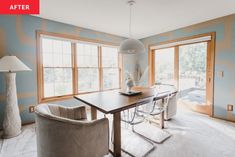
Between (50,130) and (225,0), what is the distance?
3206 mm

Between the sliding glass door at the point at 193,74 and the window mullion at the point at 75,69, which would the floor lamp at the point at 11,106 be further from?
the sliding glass door at the point at 193,74

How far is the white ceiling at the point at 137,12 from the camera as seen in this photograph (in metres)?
2.21

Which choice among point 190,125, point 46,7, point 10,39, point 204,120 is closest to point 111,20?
point 46,7

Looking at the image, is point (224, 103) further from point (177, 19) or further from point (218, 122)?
point (177, 19)

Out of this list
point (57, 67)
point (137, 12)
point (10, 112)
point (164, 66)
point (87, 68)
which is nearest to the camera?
point (10, 112)

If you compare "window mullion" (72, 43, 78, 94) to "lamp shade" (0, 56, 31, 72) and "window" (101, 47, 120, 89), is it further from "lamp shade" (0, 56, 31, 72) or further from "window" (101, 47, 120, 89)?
"lamp shade" (0, 56, 31, 72)

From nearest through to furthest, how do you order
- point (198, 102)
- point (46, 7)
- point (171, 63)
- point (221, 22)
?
point (46, 7) < point (221, 22) < point (198, 102) < point (171, 63)

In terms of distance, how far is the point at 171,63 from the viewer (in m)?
3.90

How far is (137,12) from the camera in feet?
8.39

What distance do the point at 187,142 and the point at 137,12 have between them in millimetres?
Answer: 2525

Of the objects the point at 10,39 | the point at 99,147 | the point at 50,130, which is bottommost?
the point at 99,147

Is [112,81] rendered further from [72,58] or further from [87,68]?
[72,58]

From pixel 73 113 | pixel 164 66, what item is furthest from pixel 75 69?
pixel 164 66

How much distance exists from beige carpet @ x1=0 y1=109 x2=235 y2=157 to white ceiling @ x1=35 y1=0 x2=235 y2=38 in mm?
2324
